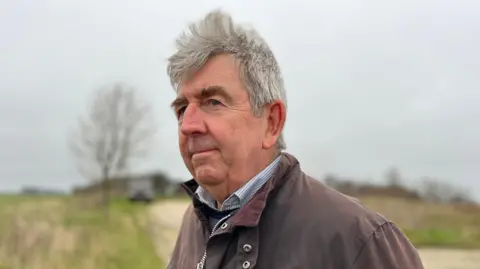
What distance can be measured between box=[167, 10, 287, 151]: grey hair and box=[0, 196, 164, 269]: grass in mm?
8788

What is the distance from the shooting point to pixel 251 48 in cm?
195

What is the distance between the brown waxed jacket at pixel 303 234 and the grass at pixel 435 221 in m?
13.7

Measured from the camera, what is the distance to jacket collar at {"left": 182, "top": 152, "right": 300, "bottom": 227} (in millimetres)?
1904

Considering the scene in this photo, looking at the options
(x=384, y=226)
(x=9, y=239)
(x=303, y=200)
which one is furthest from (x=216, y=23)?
(x=9, y=239)

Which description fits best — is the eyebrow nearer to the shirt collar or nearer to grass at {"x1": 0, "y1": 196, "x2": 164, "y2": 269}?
the shirt collar

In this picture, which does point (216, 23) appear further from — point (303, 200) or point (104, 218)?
point (104, 218)

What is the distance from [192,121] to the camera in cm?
194

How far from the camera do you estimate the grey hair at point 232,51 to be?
6.35ft

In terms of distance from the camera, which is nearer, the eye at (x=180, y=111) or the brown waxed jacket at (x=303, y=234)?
the brown waxed jacket at (x=303, y=234)

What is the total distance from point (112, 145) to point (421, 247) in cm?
1255

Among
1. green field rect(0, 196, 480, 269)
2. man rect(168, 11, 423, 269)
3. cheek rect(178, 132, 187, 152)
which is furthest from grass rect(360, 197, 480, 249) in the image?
cheek rect(178, 132, 187, 152)

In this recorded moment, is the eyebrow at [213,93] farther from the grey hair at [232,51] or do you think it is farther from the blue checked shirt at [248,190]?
the blue checked shirt at [248,190]

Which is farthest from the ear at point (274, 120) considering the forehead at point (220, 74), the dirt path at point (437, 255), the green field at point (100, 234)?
the dirt path at point (437, 255)

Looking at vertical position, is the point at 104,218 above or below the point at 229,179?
below
